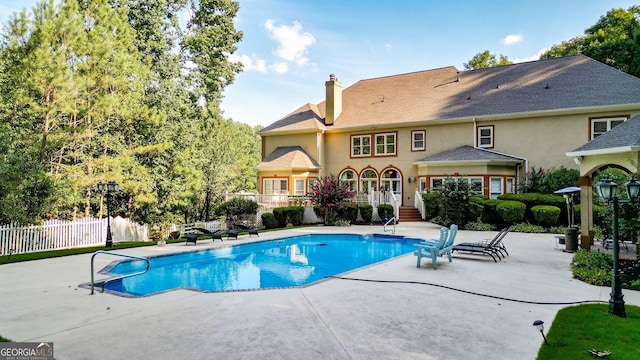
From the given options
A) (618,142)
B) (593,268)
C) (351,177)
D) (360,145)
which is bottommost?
(593,268)

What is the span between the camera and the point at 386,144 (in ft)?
90.3

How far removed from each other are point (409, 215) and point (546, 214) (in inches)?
312

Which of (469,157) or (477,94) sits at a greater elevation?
(477,94)

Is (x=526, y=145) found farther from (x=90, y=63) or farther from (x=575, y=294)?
(x=90, y=63)

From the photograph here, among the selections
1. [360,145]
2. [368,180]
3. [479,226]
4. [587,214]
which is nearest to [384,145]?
[360,145]

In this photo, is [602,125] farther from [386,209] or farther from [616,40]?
[386,209]

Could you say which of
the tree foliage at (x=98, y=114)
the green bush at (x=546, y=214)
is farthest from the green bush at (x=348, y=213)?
the green bush at (x=546, y=214)

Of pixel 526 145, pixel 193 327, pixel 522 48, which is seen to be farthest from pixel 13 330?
pixel 522 48

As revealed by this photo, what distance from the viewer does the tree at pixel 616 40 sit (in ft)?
87.9

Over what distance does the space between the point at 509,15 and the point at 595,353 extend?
22906 millimetres

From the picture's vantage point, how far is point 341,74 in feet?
101

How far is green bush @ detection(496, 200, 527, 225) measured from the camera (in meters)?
19.7

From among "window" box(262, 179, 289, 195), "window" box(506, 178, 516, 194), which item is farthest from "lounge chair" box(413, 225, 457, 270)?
"window" box(262, 179, 289, 195)

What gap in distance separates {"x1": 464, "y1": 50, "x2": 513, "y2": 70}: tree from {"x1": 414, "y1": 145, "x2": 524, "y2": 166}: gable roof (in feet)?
51.8
